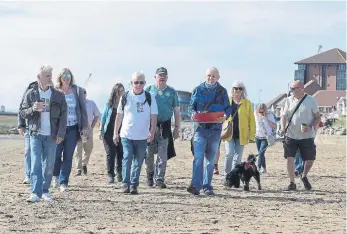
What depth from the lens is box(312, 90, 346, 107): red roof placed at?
474 feet

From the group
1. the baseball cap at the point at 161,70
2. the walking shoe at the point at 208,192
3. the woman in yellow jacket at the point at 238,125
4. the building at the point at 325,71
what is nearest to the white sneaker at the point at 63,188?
the walking shoe at the point at 208,192

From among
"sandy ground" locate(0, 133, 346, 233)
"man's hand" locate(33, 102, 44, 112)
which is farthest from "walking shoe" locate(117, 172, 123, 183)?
"man's hand" locate(33, 102, 44, 112)

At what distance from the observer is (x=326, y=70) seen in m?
164

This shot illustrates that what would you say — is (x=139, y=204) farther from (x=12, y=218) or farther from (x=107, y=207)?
(x=12, y=218)

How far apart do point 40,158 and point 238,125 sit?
4.15 metres

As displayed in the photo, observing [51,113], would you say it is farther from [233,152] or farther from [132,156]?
[233,152]

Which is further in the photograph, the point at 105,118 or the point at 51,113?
the point at 105,118

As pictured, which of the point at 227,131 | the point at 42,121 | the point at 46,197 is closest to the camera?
the point at 42,121

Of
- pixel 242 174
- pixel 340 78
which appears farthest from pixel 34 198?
pixel 340 78

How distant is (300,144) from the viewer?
13258mm

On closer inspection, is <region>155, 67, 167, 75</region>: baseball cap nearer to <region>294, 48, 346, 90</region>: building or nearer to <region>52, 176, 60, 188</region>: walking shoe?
<region>52, 176, 60, 188</region>: walking shoe

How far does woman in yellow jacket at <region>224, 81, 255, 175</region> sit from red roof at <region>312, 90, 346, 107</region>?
427 ft

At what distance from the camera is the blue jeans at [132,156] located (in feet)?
39.3

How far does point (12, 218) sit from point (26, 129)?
6.29ft
